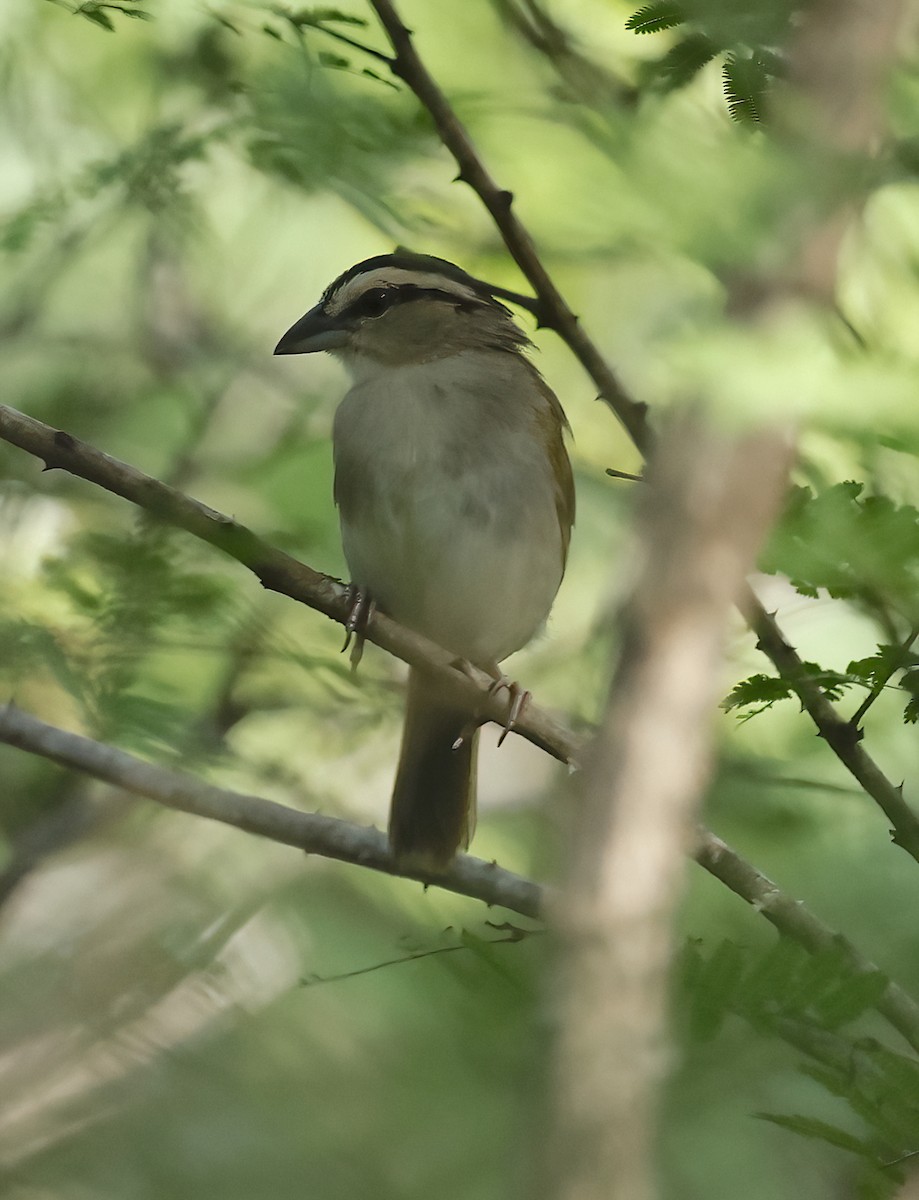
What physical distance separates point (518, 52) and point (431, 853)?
189 centimetres

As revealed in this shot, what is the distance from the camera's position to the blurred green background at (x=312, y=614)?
1567mm

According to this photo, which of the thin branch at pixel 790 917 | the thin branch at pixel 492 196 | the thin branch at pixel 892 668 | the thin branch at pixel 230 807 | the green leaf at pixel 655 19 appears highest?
the green leaf at pixel 655 19

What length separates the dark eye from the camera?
446 centimetres

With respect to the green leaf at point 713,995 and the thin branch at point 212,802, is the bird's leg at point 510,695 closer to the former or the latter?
the thin branch at point 212,802

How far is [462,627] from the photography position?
14.8 ft

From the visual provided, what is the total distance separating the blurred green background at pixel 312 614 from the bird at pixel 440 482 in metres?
0.18

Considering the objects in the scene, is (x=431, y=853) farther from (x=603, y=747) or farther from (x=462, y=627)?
(x=603, y=747)

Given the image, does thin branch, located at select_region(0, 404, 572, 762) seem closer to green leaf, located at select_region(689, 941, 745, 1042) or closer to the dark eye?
green leaf, located at select_region(689, 941, 745, 1042)

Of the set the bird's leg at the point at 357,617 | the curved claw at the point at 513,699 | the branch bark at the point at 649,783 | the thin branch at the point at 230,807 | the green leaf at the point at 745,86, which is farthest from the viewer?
the thin branch at the point at 230,807

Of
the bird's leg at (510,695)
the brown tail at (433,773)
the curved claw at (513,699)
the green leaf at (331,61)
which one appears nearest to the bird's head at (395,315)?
the brown tail at (433,773)

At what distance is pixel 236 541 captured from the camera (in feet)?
8.30

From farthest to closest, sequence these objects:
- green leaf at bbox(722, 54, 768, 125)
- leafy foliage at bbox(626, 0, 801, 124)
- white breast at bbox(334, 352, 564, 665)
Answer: white breast at bbox(334, 352, 564, 665), green leaf at bbox(722, 54, 768, 125), leafy foliage at bbox(626, 0, 801, 124)

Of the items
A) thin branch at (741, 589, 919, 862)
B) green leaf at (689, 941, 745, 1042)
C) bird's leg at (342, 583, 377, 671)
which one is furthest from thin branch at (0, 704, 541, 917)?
green leaf at (689, 941, 745, 1042)

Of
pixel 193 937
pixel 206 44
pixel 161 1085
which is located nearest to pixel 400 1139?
pixel 161 1085
